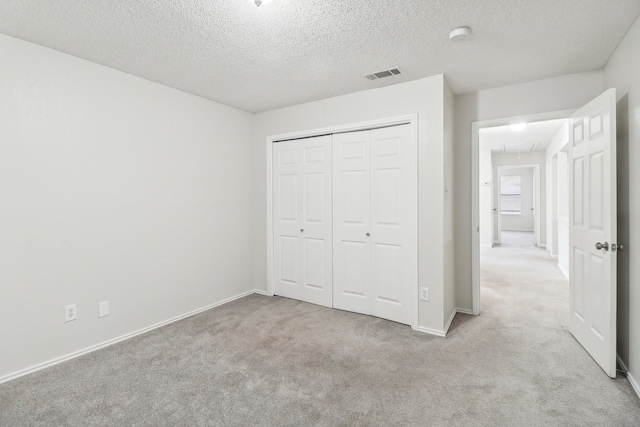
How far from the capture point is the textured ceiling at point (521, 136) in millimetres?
5603

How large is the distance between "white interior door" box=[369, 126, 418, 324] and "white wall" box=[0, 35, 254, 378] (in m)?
1.86

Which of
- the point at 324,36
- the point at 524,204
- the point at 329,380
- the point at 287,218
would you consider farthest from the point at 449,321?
the point at 524,204

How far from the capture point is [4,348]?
2.22 metres

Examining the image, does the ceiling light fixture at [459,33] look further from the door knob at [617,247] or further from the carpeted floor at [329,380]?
the carpeted floor at [329,380]

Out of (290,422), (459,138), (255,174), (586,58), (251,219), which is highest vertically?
(586,58)

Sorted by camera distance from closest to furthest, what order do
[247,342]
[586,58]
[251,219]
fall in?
[586,58]
[247,342]
[251,219]

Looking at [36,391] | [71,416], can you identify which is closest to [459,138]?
[71,416]

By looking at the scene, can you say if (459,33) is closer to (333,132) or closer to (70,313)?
(333,132)

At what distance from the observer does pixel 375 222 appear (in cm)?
339

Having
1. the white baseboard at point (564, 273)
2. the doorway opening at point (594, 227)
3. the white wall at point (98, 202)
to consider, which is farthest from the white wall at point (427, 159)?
the white baseboard at point (564, 273)

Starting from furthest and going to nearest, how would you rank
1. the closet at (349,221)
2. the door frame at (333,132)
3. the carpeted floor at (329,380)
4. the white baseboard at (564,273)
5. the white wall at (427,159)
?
1. the white baseboard at (564,273)
2. the closet at (349,221)
3. the door frame at (333,132)
4. the white wall at (427,159)
5. the carpeted floor at (329,380)

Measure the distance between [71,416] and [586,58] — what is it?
4.52 meters

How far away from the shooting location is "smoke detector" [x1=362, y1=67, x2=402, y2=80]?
2.85 metres

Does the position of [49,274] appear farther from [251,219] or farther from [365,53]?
[365,53]
